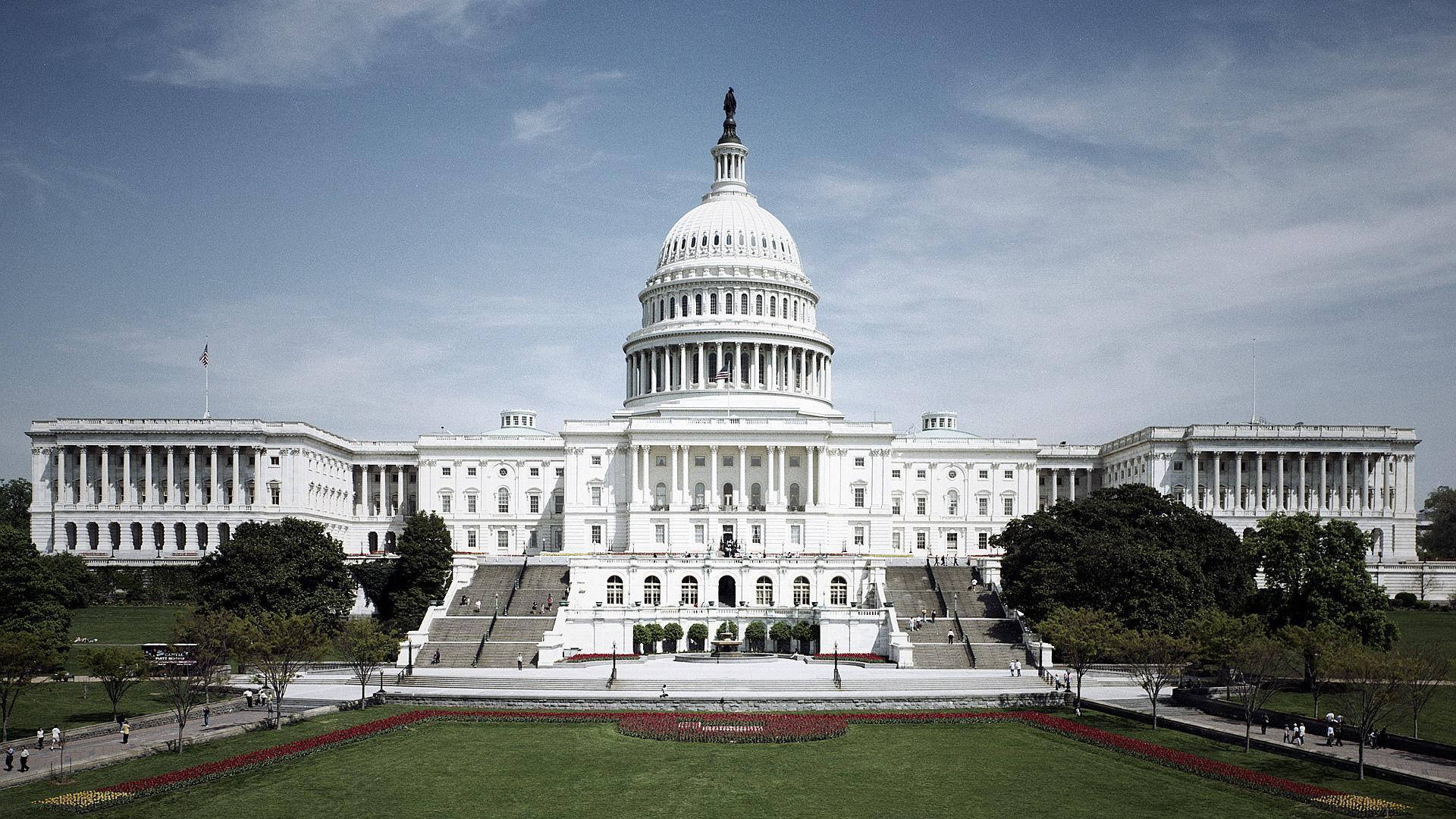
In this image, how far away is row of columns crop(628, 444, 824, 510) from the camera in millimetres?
110938

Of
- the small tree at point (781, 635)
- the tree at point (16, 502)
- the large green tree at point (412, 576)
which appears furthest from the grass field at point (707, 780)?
the tree at point (16, 502)

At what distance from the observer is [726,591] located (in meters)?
92.8

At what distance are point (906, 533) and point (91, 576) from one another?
74.7 metres

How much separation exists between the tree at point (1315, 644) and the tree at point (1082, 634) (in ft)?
25.9

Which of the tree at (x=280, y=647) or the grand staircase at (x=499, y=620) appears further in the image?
the grand staircase at (x=499, y=620)

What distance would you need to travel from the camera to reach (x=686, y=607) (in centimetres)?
8300

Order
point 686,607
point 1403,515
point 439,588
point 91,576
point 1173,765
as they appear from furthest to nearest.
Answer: point 1403,515 → point 91,576 → point 439,588 → point 686,607 → point 1173,765

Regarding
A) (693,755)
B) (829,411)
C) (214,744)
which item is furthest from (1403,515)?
(214,744)

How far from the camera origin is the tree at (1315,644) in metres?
55.3

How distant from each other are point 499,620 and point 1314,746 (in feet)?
167

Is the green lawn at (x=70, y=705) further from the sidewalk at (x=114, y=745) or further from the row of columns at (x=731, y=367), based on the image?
the row of columns at (x=731, y=367)

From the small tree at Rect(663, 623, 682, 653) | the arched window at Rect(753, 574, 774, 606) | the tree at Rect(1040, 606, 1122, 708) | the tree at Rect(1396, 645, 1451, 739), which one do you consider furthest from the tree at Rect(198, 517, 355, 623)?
the tree at Rect(1396, 645, 1451, 739)

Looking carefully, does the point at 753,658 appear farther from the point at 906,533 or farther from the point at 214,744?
the point at 906,533

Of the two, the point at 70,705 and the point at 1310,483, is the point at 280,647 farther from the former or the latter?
the point at 1310,483
